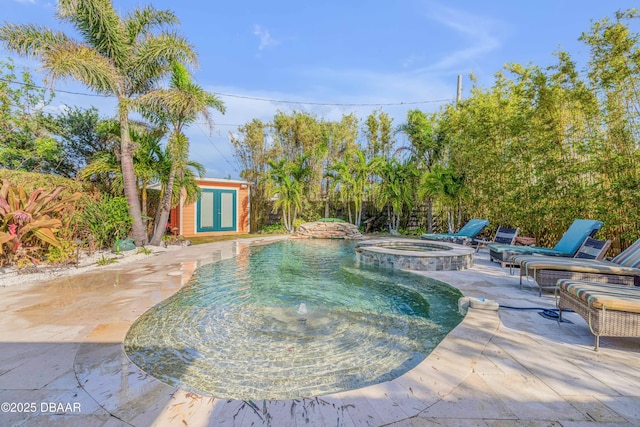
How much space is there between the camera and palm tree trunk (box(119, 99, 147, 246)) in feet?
26.6

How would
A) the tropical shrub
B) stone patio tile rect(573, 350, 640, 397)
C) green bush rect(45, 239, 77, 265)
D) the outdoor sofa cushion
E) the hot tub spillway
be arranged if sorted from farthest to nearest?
1. the hot tub spillway
2. green bush rect(45, 239, 77, 265)
3. the tropical shrub
4. the outdoor sofa cushion
5. stone patio tile rect(573, 350, 640, 397)

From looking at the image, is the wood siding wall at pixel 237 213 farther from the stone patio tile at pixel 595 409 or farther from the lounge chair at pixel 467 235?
the stone patio tile at pixel 595 409

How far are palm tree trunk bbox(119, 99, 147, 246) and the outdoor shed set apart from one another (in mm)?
4282

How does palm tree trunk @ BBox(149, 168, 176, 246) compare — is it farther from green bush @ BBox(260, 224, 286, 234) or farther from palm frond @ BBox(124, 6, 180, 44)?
green bush @ BBox(260, 224, 286, 234)

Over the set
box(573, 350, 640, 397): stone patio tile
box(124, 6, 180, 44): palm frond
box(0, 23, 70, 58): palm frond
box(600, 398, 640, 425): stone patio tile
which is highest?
box(124, 6, 180, 44): palm frond

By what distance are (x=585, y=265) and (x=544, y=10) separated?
709cm

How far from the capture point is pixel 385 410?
5.58ft

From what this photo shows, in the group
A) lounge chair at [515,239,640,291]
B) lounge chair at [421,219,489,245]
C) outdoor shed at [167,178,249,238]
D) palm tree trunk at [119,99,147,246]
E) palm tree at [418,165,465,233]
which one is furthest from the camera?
outdoor shed at [167,178,249,238]

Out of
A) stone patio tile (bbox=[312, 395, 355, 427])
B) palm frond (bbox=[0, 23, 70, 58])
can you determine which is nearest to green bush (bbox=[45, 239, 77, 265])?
palm frond (bbox=[0, 23, 70, 58])

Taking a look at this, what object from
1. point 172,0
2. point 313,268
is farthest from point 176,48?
point 313,268

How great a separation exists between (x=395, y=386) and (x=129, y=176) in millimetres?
8875

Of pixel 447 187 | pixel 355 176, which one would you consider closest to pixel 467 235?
pixel 447 187

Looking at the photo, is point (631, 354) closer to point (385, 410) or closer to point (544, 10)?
point (385, 410)

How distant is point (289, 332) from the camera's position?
3.18 meters
